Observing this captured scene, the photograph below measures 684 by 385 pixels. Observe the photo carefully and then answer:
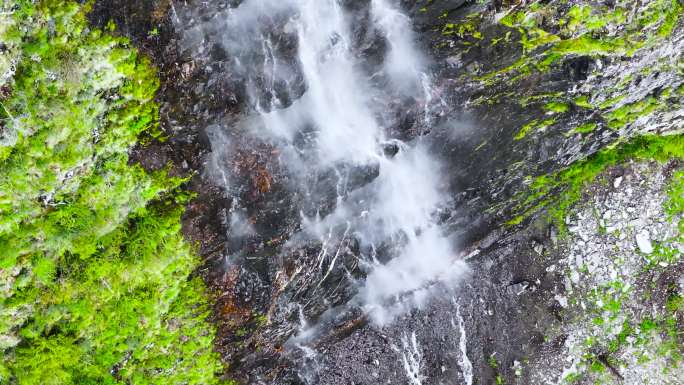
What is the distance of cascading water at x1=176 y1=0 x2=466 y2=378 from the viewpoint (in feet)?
25.1

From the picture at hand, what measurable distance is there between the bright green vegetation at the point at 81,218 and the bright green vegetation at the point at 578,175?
7293mm

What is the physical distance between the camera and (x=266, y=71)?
766 cm

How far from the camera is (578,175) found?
11.3 meters

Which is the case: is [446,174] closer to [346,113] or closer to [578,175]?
[346,113]

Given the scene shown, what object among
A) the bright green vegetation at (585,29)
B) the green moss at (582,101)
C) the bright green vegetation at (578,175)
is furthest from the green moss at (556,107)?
the bright green vegetation at (578,175)

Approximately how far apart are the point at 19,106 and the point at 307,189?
449 centimetres

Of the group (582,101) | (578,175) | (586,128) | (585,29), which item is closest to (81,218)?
(585,29)

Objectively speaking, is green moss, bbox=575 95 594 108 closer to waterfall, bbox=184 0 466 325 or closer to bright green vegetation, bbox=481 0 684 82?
bright green vegetation, bbox=481 0 684 82

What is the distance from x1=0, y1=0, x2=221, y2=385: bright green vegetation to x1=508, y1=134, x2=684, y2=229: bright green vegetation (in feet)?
23.9

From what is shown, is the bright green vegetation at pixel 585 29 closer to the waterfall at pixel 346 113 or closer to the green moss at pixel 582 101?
the green moss at pixel 582 101

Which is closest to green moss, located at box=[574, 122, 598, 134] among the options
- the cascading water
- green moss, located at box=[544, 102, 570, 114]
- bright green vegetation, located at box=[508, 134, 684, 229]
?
green moss, located at box=[544, 102, 570, 114]

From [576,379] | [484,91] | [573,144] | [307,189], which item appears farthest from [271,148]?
[576,379]

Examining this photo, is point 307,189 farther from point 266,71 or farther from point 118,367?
point 118,367

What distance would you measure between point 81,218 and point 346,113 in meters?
4.57
